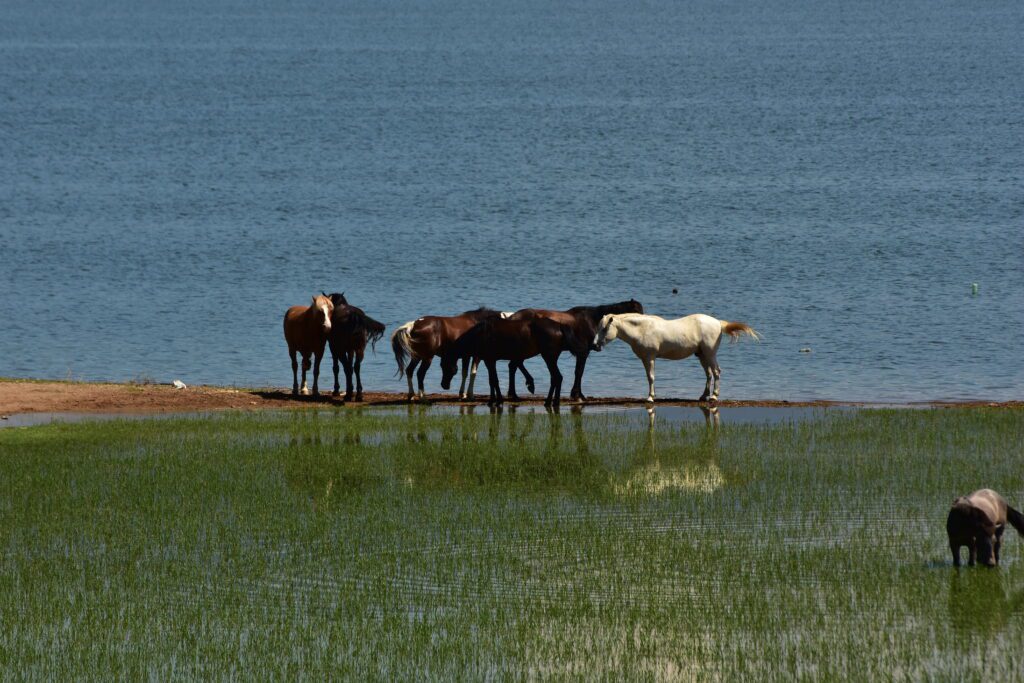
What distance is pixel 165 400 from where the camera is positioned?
30.1 m

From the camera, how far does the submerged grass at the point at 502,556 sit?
532 inches

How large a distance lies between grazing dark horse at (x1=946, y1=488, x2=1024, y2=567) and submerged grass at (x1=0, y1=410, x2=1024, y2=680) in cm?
33

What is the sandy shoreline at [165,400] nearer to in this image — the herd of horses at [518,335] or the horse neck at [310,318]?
the herd of horses at [518,335]

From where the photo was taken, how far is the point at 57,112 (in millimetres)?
108625

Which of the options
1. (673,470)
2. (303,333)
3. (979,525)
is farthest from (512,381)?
(979,525)

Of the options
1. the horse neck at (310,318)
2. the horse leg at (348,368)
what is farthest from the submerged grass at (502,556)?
the horse neck at (310,318)

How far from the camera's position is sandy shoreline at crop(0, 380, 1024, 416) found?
95.9 feet

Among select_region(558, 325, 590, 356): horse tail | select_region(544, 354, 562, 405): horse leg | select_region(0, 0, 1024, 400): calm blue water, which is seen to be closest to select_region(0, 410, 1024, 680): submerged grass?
select_region(544, 354, 562, 405): horse leg

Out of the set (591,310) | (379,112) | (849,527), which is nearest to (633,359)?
(591,310)

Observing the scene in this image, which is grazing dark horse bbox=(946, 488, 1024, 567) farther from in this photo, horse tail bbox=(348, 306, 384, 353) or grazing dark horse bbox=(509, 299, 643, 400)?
horse tail bbox=(348, 306, 384, 353)

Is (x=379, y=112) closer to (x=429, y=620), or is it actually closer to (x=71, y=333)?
(x=71, y=333)

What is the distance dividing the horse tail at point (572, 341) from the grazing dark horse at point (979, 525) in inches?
575

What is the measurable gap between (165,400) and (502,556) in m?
14.9

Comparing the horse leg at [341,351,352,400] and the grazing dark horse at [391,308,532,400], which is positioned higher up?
the grazing dark horse at [391,308,532,400]
